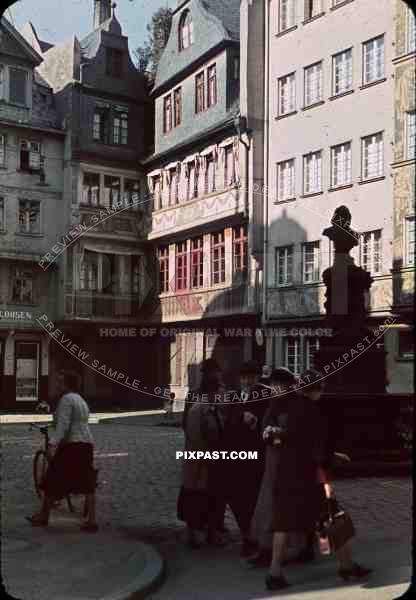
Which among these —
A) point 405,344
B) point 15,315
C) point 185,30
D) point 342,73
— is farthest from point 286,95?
point 15,315

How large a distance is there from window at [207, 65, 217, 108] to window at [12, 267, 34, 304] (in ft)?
6.01

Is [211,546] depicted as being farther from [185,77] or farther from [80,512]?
[185,77]

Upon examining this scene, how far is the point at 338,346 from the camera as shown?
6445mm

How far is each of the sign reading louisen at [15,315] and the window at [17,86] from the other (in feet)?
5.62

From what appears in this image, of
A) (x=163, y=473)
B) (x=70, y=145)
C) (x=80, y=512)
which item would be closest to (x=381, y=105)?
(x=70, y=145)

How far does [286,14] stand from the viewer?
6805 mm

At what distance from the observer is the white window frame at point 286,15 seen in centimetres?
674

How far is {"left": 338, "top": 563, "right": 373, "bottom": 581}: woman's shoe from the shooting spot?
550cm

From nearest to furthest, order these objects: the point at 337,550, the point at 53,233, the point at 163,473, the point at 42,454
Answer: the point at 337,550 < the point at 53,233 < the point at 42,454 < the point at 163,473

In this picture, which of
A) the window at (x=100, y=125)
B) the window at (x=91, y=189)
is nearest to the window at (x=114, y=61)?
the window at (x=100, y=125)

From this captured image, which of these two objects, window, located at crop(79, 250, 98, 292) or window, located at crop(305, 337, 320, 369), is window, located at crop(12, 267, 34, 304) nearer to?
window, located at crop(79, 250, 98, 292)

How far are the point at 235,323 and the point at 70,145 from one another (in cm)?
218

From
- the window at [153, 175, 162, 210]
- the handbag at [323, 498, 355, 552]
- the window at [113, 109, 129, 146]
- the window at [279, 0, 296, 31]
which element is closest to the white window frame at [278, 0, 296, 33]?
the window at [279, 0, 296, 31]

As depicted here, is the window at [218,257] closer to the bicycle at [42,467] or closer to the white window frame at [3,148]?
the white window frame at [3,148]
